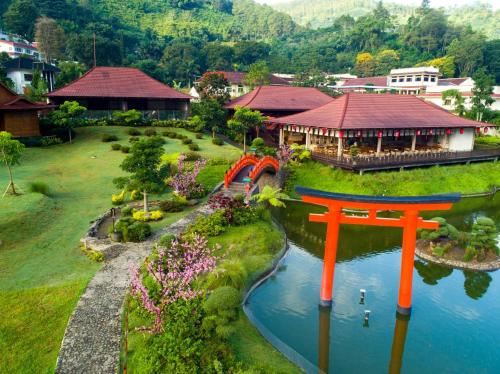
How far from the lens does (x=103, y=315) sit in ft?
40.7

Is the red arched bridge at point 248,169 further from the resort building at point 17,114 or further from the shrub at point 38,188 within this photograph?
the resort building at point 17,114

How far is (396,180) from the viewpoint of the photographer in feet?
103

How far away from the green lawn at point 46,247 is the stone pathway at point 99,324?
35 cm

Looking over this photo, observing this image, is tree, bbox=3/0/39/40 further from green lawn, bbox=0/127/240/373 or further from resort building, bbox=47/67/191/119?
green lawn, bbox=0/127/240/373

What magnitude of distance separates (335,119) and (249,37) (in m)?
118

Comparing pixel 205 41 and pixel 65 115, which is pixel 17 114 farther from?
pixel 205 41

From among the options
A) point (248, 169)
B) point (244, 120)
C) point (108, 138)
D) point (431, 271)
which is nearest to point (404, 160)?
point (248, 169)

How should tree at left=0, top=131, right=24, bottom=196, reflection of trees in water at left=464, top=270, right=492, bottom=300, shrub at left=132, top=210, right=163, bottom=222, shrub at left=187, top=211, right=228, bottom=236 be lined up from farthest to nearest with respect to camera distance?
1. tree at left=0, top=131, right=24, bottom=196
2. shrub at left=132, top=210, right=163, bottom=222
3. shrub at left=187, top=211, right=228, bottom=236
4. reflection of trees in water at left=464, top=270, right=492, bottom=300

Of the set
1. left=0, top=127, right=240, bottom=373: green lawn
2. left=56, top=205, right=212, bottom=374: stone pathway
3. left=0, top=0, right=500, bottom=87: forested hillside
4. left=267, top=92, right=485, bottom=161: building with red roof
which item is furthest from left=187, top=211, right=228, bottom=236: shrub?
left=0, top=0, right=500, bottom=87: forested hillside

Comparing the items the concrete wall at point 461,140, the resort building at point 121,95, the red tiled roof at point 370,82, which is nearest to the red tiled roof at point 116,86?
the resort building at point 121,95

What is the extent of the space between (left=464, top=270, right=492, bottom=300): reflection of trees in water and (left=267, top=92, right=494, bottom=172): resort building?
1359 cm

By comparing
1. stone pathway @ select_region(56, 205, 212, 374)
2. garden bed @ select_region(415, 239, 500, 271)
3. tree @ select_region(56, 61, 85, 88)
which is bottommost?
garden bed @ select_region(415, 239, 500, 271)

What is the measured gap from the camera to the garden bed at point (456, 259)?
1923 centimetres

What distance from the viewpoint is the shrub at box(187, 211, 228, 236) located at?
733 inches
